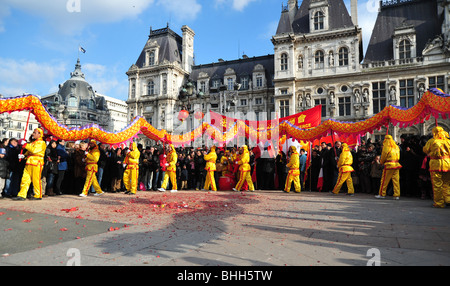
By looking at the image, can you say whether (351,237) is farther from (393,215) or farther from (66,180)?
(66,180)

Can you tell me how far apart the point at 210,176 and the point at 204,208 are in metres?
5.04

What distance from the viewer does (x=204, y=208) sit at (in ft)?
25.0

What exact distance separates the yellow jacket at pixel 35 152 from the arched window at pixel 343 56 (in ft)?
101

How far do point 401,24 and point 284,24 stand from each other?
1297cm

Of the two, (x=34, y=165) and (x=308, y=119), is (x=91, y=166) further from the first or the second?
(x=308, y=119)

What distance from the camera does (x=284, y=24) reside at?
1374 inches

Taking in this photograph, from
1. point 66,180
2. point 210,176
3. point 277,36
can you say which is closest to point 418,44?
point 277,36

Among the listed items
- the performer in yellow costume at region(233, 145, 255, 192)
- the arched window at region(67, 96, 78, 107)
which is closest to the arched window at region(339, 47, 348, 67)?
the performer in yellow costume at region(233, 145, 255, 192)

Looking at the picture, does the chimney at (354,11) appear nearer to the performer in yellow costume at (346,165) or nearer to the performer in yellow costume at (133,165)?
the performer in yellow costume at (346,165)

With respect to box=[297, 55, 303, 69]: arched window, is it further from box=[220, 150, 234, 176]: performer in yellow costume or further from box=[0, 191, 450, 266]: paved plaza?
box=[0, 191, 450, 266]: paved plaza

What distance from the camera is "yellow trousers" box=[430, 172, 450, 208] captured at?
750 cm

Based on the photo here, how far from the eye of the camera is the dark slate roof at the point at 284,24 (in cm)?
3446


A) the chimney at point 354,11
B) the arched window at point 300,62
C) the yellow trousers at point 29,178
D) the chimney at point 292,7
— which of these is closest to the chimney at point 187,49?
the chimney at point 292,7

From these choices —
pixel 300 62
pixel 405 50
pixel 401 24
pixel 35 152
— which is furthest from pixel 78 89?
pixel 35 152
